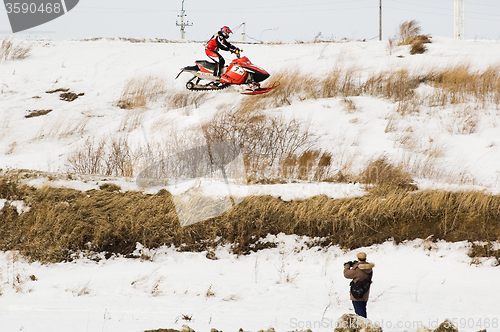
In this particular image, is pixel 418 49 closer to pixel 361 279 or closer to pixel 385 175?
pixel 385 175

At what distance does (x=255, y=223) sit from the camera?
9.80 meters

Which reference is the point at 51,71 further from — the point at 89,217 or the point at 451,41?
the point at 451,41

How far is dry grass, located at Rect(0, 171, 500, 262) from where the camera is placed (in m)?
9.38

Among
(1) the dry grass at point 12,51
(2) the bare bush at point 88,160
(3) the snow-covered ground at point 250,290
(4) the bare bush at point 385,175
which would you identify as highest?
(1) the dry grass at point 12,51

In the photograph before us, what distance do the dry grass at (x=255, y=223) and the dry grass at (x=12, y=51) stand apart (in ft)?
38.7

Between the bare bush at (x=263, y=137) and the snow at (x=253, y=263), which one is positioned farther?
the bare bush at (x=263, y=137)

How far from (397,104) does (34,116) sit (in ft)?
36.9

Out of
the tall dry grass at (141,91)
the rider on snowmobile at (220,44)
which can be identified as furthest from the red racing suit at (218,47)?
the tall dry grass at (141,91)

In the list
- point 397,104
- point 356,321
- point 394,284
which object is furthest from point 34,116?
point 356,321

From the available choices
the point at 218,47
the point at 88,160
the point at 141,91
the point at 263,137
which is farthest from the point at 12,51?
the point at 263,137

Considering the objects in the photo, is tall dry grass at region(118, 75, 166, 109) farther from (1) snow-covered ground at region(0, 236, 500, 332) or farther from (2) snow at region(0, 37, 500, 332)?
(1) snow-covered ground at region(0, 236, 500, 332)

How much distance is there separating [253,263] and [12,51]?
15.9m

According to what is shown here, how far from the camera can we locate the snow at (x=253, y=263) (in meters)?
6.61

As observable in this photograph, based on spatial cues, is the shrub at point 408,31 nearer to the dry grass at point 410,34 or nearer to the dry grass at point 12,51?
the dry grass at point 410,34
